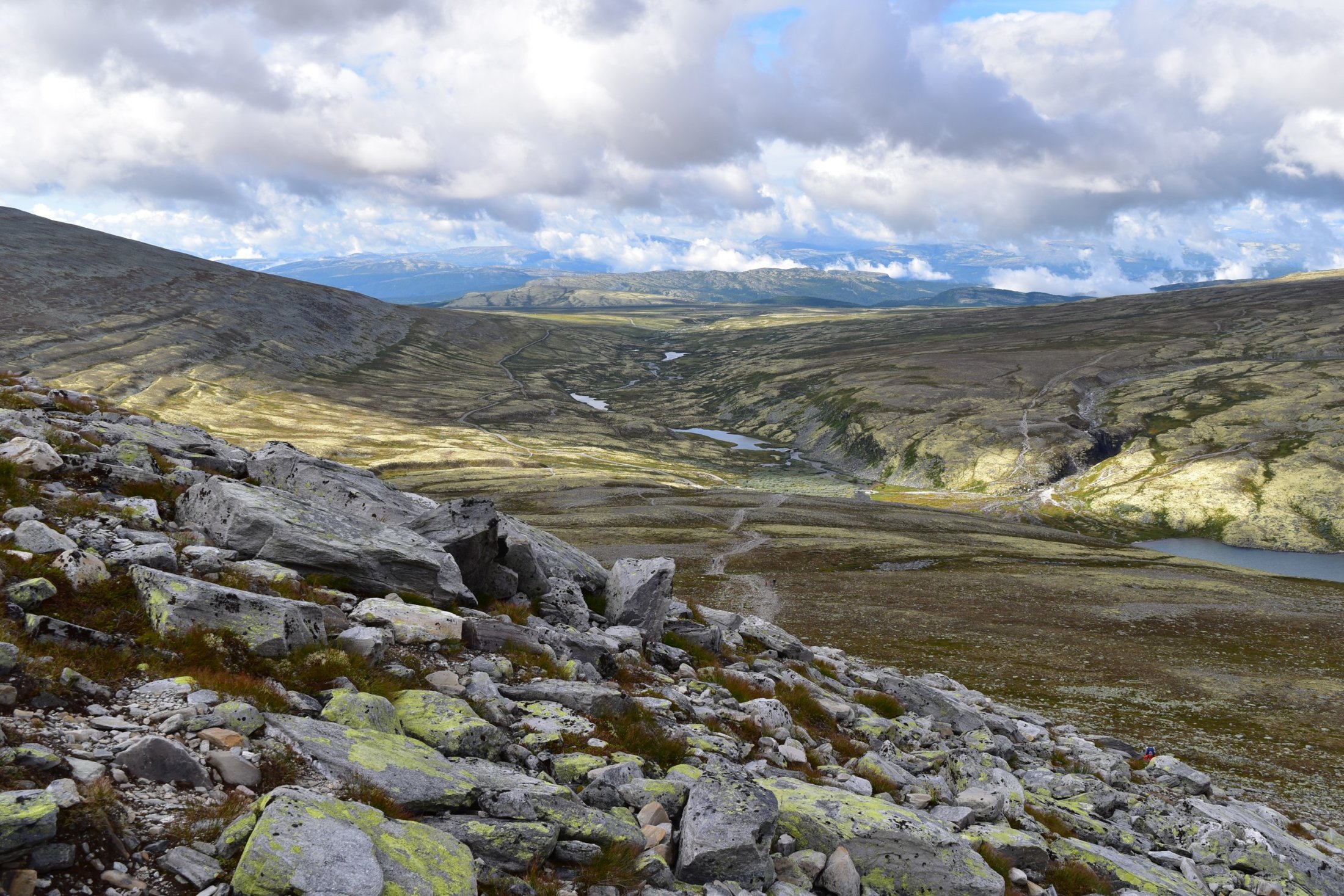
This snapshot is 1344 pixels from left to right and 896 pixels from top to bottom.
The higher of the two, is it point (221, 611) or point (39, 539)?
point (39, 539)

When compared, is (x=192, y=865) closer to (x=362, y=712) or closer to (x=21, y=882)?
(x=21, y=882)

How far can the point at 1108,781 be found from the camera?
2764 cm

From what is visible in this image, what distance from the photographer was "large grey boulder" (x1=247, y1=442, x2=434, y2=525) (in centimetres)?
2519

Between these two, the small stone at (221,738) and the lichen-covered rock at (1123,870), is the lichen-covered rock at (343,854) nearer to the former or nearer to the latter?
the small stone at (221,738)

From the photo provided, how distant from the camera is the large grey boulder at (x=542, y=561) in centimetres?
2648

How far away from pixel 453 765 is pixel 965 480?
201789mm

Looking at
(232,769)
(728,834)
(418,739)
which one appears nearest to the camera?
(232,769)

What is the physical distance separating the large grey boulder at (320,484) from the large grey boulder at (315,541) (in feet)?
8.80

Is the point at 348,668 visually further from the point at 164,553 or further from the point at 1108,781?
the point at 1108,781

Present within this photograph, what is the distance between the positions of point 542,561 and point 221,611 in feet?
51.3

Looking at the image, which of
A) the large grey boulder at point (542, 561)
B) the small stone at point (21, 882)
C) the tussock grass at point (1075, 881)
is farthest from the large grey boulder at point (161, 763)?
the tussock grass at point (1075, 881)

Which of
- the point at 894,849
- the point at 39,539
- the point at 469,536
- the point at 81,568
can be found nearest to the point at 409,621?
A: the point at 469,536

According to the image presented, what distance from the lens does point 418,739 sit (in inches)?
519

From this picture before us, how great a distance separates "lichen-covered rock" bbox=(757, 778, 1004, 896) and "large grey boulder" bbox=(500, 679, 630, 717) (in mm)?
4443
